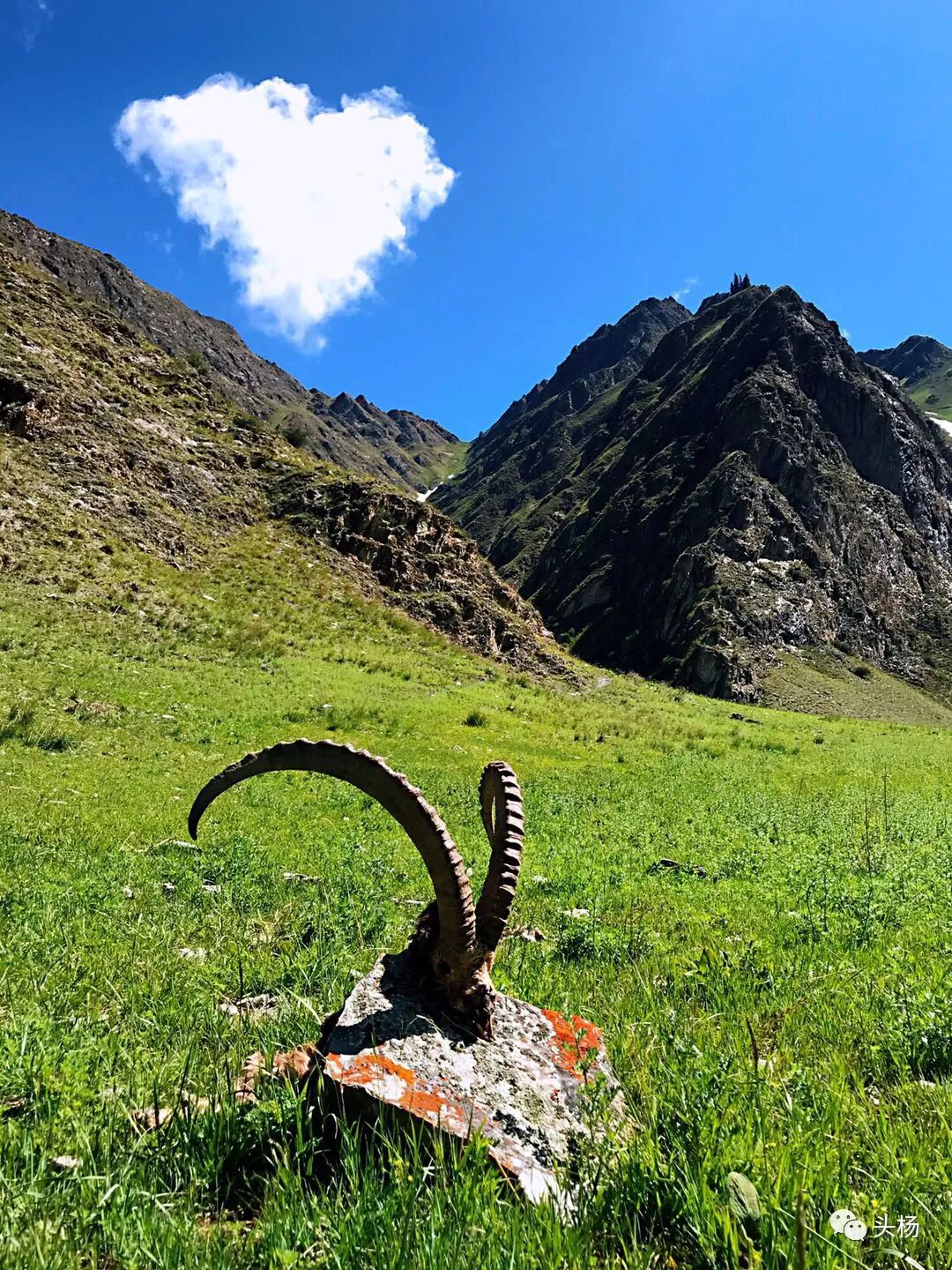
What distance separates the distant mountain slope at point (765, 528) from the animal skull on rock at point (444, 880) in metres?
90.8

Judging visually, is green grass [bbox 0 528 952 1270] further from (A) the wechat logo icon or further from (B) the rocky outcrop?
(B) the rocky outcrop

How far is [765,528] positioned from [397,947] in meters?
121

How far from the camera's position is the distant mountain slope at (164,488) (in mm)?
35469

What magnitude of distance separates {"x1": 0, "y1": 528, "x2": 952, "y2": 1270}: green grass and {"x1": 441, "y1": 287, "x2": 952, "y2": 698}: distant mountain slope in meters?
81.6

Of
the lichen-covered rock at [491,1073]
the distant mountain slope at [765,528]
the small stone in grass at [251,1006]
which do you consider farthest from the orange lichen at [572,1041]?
the distant mountain slope at [765,528]

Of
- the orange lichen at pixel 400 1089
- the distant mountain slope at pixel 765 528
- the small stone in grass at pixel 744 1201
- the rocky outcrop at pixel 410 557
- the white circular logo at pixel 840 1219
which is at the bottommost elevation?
the orange lichen at pixel 400 1089

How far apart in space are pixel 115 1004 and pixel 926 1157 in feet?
16.2

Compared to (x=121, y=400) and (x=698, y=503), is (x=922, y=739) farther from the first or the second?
(x=698, y=503)

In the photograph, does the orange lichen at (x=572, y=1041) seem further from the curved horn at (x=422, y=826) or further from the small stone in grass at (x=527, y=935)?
the small stone in grass at (x=527, y=935)

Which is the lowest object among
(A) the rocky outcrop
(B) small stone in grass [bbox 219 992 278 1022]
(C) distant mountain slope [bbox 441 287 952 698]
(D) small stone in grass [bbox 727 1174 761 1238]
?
(B) small stone in grass [bbox 219 992 278 1022]

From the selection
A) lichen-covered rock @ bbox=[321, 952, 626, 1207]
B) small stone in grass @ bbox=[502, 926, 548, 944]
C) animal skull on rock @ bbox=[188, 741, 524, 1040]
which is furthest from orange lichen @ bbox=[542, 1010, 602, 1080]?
small stone in grass @ bbox=[502, 926, 548, 944]

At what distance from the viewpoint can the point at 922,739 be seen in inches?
1623

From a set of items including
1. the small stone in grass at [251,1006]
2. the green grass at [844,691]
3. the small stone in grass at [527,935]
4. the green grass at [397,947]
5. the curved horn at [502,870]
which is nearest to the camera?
the green grass at [397,947]

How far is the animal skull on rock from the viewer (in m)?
3.59
